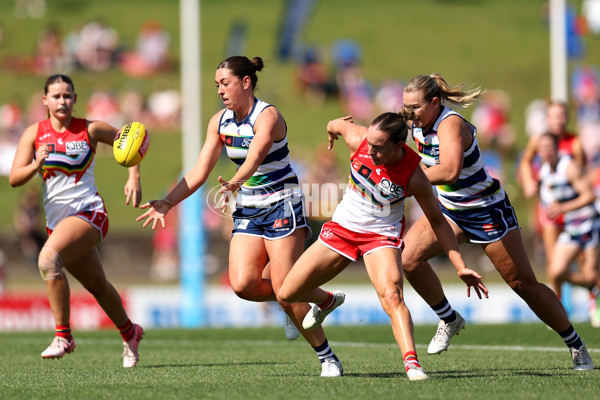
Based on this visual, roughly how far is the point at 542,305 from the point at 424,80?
1836mm

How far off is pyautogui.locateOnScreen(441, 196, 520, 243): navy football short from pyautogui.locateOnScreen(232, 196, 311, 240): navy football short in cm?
119

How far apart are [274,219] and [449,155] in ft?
4.30

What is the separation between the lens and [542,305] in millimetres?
7160

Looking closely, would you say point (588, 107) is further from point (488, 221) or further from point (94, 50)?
Result: point (488, 221)

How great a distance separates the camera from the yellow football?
7.37m

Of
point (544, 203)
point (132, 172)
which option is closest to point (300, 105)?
point (544, 203)

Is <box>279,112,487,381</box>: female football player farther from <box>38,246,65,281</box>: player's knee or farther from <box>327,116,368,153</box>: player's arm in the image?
<box>38,246,65,281</box>: player's knee

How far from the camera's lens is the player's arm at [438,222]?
6.16 meters

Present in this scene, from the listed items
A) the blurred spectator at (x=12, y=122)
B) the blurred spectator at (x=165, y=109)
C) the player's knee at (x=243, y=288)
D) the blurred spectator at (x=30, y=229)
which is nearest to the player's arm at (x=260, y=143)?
the player's knee at (x=243, y=288)

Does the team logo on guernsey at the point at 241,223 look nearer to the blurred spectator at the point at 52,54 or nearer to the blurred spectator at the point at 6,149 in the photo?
the blurred spectator at the point at 6,149

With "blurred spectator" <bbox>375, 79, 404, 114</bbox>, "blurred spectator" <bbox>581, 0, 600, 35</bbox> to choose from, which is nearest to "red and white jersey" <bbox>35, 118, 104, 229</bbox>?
"blurred spectator" <bbox>375, 79, 404, 114</bbox>

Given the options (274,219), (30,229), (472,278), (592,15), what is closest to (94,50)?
(30,229)

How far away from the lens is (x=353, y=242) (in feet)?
21.2

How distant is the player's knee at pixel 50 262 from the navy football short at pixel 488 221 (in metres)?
3.08
